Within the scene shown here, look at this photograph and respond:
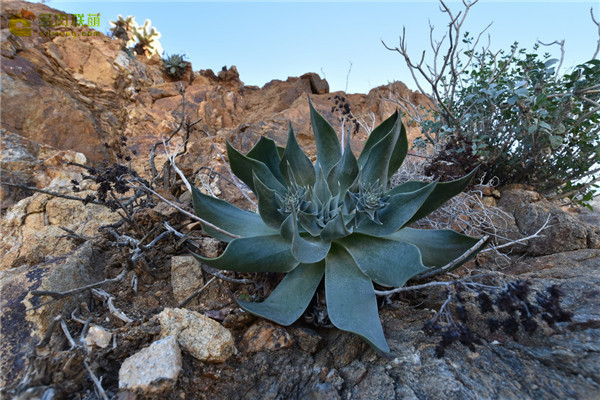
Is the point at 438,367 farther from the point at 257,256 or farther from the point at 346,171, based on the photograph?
the point at 346,171

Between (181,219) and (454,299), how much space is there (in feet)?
5.74

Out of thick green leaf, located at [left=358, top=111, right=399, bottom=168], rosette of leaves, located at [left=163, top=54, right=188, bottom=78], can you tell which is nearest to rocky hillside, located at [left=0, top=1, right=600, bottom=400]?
thick green leaf, located at [left=358, top=111, right=399, bottom=168]

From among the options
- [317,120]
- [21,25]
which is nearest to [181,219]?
[317,120]

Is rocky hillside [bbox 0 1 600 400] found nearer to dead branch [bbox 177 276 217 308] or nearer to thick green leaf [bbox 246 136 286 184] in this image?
dead branch [bbox 177 276 217 308]

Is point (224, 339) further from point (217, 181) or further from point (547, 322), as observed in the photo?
point (217, 181)

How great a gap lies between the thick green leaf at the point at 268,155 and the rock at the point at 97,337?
107cm

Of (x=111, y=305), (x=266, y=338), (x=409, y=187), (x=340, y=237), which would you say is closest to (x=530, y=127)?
(x=409, y=187)

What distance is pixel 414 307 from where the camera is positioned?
58.8 inches

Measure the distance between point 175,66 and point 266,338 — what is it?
270 inches

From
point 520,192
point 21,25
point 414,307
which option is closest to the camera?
point 414,307

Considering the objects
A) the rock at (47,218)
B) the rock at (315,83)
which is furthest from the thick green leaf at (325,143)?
the rock at (315,83)

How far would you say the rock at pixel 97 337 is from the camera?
3.89ft

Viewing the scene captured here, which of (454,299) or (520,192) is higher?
(520,192)

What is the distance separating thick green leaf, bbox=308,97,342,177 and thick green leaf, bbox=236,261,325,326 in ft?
2.21
